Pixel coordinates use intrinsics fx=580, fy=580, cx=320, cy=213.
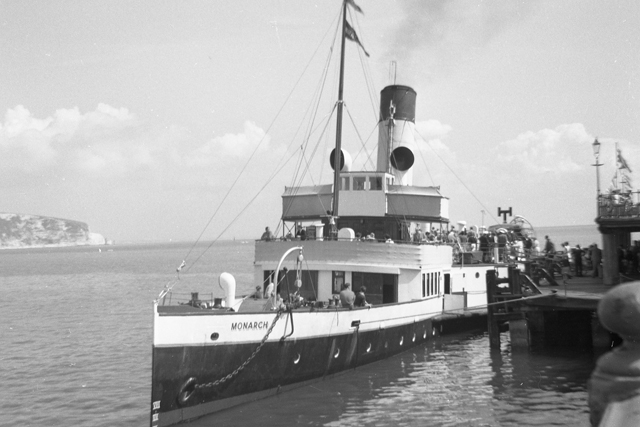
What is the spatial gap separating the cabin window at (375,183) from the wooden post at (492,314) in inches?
222

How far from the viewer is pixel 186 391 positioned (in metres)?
13.3

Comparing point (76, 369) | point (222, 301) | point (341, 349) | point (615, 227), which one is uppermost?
point (615, 227)

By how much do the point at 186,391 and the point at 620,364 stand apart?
11.9m

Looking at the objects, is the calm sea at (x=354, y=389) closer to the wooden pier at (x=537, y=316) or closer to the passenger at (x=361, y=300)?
the wooden pier at (x=537, y=316)

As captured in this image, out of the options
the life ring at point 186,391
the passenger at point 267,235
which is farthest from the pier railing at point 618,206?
the life ring at point 186,391

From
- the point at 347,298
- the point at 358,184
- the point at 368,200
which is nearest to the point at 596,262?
the point at 368,200

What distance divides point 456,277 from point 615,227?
7.08 meters

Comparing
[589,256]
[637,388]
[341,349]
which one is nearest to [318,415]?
[341,349]

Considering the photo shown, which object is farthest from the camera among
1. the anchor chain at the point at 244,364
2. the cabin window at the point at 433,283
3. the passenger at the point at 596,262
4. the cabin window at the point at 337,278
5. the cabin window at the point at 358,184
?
the passenger at the point at 596,262

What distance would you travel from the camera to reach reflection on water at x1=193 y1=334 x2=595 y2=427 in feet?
47.3

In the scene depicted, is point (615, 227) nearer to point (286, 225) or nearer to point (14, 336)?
point (286, 225)

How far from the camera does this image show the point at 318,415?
47.9 feet

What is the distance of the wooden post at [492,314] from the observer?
22688 millimetres

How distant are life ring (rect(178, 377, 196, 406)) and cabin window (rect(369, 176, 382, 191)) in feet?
42.9
